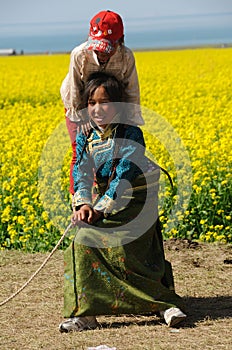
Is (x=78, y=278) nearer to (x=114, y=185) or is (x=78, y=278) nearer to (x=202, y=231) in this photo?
(x=114, y=185)

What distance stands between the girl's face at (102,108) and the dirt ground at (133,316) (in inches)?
46.1

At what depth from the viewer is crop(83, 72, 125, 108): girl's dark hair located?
4.39m

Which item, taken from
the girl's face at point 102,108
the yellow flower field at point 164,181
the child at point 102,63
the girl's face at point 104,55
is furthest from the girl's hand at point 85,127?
the yellow flower field at point 164,181

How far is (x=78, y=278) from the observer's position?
172 inches

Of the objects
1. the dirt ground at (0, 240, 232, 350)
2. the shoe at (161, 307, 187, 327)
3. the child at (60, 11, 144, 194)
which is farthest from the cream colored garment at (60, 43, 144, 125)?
the dirt ground at (0, 240, 232, 350)

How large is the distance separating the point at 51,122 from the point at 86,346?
6.89m

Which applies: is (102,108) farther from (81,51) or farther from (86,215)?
(86,215)

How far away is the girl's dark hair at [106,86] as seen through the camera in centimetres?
439

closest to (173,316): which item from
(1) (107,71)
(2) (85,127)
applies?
(2) (85,127)

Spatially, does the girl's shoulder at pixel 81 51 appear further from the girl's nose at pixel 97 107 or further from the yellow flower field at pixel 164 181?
the yellow flower field at pixel 164 181

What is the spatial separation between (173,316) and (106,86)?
51.9 inches

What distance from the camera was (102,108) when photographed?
14.3 feet

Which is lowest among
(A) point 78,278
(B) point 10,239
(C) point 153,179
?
(B) point 10,239

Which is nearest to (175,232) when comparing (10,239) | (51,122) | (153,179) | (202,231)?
(202,231)
